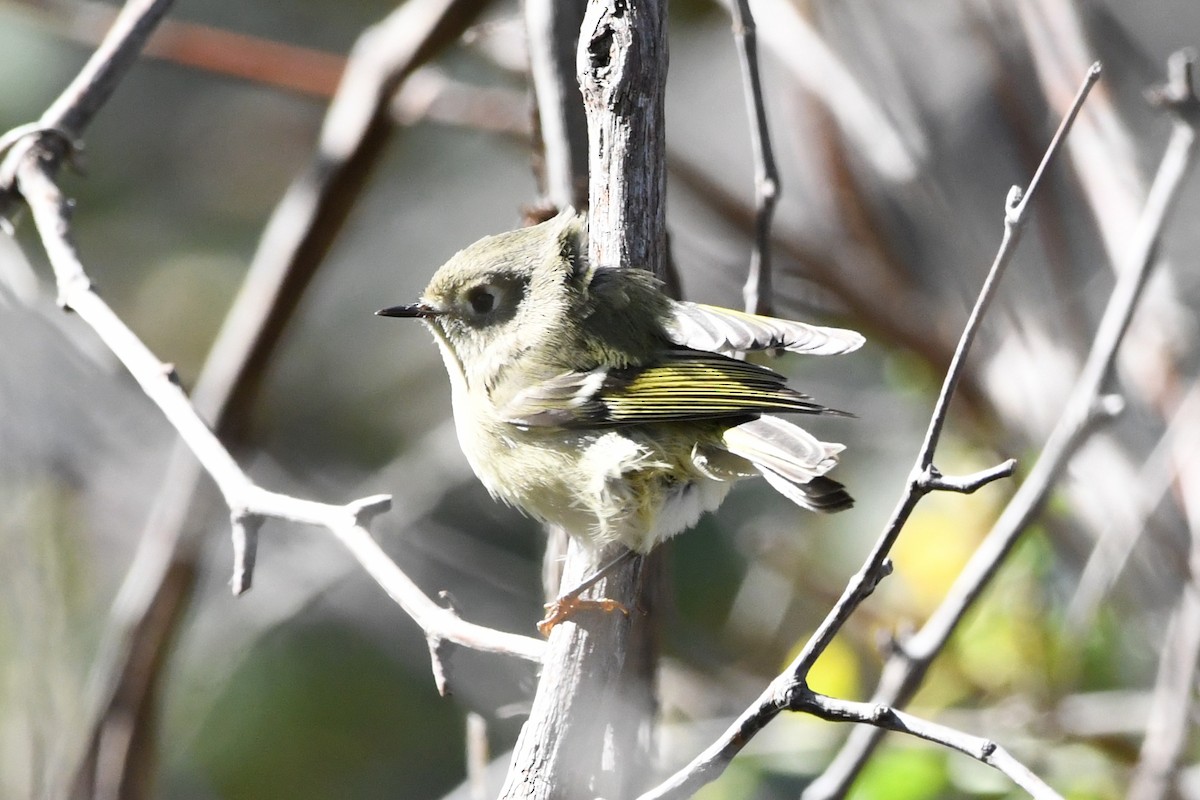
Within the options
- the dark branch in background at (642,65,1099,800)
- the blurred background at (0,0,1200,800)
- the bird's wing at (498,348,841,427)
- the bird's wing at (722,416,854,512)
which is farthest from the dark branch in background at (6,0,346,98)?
the dark branch in background at (642,65,1099,800)

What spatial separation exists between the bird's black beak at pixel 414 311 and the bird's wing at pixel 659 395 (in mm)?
217

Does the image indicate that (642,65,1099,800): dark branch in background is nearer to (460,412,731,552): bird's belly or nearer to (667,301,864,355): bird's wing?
(667,301,864,355): bird's wing

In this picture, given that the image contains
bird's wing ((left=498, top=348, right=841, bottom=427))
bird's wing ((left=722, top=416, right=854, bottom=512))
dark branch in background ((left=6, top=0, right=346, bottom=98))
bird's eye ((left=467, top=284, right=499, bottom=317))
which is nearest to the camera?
bird's wing ((left=722, top=416, right=854, bottom=512))

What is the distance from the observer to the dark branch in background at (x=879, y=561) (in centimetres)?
108

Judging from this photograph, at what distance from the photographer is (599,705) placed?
1.54 metres

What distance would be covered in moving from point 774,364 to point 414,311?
43.3 inches

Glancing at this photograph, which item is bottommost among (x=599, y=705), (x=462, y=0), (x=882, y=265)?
(x=599, y=705)

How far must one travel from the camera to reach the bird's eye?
2.15 meters

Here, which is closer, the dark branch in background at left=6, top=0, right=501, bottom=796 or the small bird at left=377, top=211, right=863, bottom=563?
the small bird at left=377, top=211, right=863, bottom=563

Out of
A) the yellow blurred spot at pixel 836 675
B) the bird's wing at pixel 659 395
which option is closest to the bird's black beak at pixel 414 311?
the bird's wing at pixel 659 395

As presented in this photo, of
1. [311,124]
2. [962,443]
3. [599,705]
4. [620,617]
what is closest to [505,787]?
[599,705]

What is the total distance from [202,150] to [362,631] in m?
2.12

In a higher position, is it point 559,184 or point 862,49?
point 862,49

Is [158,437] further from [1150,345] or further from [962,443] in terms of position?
[1150,345]
